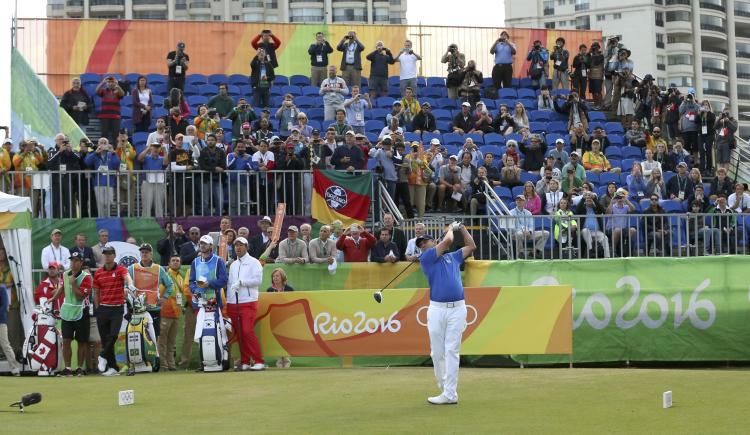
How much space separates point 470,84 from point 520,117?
2.28 metres

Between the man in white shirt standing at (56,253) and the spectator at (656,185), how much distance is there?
40.1ft

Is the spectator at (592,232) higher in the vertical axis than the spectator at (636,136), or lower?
lower

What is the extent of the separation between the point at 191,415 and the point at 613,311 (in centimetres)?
872

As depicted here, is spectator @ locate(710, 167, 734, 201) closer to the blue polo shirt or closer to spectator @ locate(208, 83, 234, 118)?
spectator @ locate(208, 83, 234, 118)

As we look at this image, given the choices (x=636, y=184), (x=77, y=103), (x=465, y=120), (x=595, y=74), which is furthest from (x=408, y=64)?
(x=77, y=103)

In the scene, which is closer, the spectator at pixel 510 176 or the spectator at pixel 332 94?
the spectator at pixel 510 176

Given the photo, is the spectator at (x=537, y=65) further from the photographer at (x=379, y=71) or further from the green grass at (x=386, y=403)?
the green grass at (x=386, y=403)

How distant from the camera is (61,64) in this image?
36875 millimetres

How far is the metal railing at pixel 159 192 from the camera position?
84.0 ft

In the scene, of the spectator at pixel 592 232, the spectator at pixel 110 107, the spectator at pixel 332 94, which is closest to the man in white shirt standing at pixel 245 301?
the spectator at pixel 592 232

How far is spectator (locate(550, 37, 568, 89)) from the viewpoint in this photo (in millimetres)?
36250

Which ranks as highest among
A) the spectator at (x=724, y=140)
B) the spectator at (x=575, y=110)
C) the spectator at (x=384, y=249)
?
the spectator at (x=575, y=110)

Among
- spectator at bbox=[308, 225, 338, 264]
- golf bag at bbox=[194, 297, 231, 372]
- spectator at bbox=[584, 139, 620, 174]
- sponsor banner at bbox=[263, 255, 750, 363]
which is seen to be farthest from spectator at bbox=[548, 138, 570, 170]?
golf bag at bbox=[194, 297, 231, 372]

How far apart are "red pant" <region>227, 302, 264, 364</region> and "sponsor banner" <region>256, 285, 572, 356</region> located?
0.56 m
